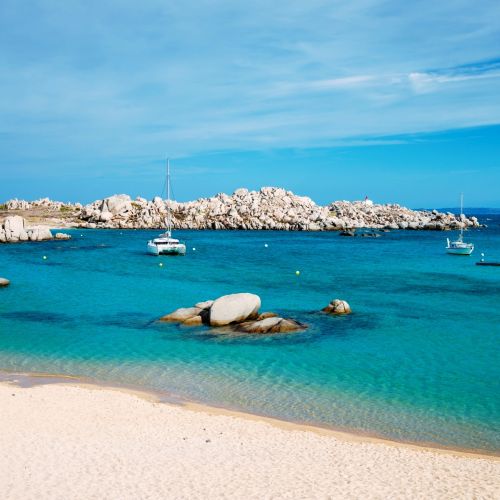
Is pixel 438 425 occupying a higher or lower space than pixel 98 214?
lower

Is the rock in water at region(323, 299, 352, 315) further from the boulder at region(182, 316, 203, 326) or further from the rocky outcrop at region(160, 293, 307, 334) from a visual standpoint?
the boulder at region(182, 316, 203, 326)

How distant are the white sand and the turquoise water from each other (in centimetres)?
214

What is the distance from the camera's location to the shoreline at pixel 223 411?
15.8m

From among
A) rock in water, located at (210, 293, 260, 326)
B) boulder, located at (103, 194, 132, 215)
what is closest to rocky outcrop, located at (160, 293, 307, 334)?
rock in water, located at (210, 293, 260, 326)

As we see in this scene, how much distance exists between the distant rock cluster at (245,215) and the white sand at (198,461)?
437 feet

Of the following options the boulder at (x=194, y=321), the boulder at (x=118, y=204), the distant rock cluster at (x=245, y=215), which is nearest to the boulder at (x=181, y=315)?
the boulder at (x=194, y=321)

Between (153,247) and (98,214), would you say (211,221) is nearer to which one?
(98,214)

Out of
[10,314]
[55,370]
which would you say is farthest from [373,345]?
[10,314]

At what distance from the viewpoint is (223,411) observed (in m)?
18.7

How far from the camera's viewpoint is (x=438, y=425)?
17766 mm

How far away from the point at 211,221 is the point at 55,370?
13489cm

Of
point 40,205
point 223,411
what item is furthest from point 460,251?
point 40,205

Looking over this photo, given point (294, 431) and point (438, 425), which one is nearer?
point (294, 431)

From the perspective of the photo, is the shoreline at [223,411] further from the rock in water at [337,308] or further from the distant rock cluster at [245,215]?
the distant rock cluster at [245,215]
